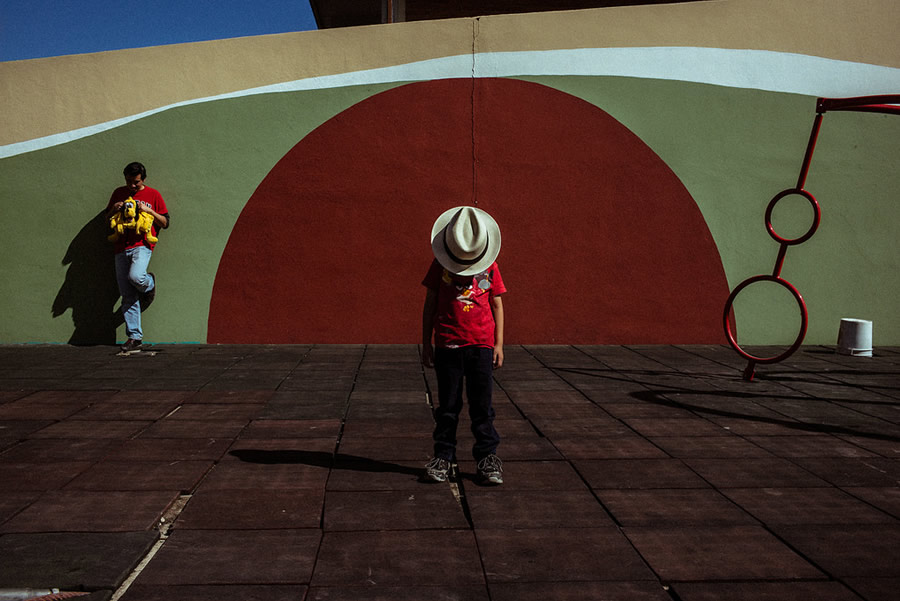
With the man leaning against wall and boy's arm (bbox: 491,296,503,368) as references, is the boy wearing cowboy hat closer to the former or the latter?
boy's arm (bbox: 491,296,503,368)

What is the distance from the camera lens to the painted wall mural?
7895 mm

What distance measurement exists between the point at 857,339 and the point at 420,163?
16.3ft

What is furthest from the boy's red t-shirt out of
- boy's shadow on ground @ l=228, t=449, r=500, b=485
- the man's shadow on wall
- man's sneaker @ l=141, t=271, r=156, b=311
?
the man's shadow on wall

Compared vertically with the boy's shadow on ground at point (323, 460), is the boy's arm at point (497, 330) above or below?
above

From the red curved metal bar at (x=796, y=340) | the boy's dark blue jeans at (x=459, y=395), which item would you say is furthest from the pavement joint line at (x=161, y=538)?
the red curved metal bar at (x=796, y=340)

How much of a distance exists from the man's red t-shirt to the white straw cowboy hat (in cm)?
478

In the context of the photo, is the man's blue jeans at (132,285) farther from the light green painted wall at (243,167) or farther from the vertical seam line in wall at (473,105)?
the vertical seam line in wall at (473,105)

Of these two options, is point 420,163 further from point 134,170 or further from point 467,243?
point 467,243

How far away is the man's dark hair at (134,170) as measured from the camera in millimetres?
7352

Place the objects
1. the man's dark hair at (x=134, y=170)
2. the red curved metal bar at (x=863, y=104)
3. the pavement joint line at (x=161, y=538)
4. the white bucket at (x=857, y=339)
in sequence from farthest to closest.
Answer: the white bucket at (x=857, y=339), the man's dark hair at (x=134, y=170), the red curved metal bar at (x=863, y=104), the pavement joint line at (x=161, y=538)

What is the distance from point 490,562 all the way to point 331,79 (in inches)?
251

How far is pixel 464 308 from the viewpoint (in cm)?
370

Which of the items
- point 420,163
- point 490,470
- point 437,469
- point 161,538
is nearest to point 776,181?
point 420,163

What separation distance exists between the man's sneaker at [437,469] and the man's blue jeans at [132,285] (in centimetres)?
488
